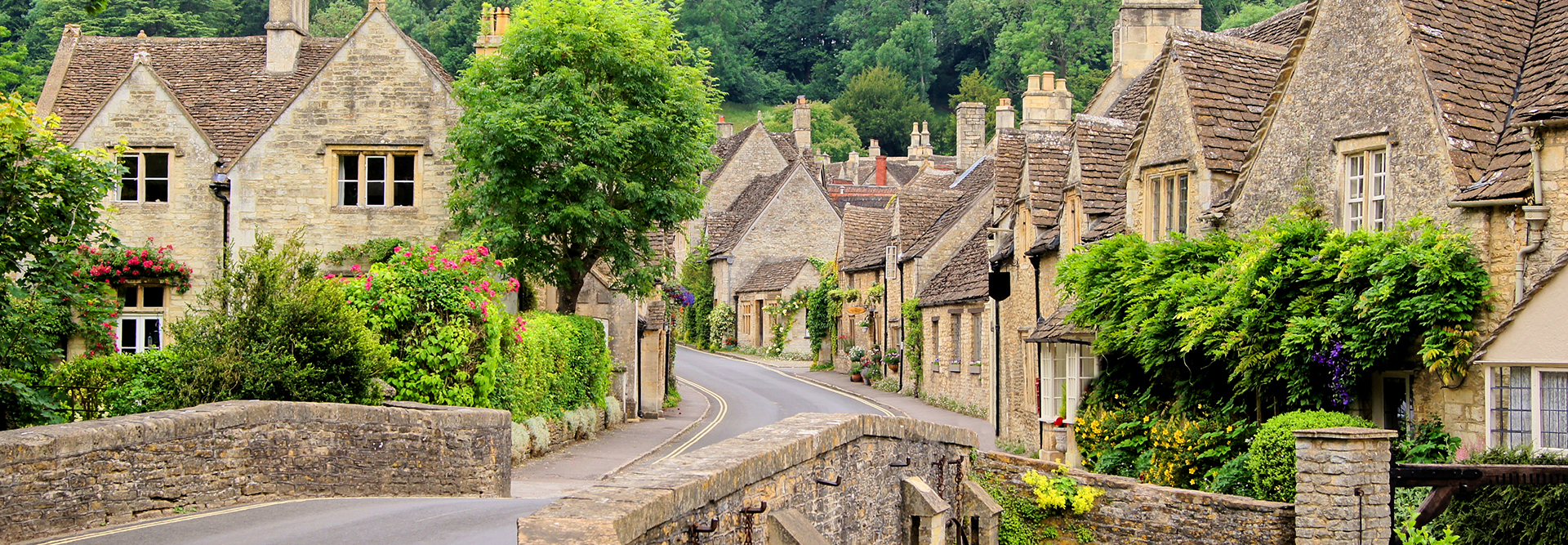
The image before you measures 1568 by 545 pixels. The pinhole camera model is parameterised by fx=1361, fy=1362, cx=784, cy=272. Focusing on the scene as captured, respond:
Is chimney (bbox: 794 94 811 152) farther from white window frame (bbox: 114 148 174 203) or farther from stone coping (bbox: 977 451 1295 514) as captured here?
stone coping (bbox: 977 451 1295 514)

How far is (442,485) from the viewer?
16297 millimetres

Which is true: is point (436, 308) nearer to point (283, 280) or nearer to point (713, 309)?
point (283, 280)

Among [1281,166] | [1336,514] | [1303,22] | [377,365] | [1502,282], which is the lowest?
[1336,514]

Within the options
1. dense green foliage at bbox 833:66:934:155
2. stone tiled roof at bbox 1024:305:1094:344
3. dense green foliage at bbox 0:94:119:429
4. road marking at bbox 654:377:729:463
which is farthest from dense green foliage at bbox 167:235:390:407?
dense green foliage at bbox 833:66:934:155

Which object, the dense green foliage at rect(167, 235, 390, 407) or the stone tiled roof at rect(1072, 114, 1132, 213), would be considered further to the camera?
the stone tiled roof at rect(1072, 114, 1132, 213)

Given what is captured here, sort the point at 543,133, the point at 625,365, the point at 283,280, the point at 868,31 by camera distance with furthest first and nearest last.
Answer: the point at 868,31 < the point at 625,365 < the point at 543,133 < the point at 283,280

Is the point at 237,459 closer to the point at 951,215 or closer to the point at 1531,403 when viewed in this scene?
the point at 1531,403

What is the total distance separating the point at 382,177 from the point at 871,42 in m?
84.9

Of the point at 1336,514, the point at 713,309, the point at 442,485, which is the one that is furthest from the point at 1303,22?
the point at 713,309

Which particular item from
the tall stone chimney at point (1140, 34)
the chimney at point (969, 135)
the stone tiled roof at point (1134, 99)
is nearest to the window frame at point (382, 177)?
the stone tiled roof at point (1134, 99)

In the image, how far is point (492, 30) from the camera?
32625 mm

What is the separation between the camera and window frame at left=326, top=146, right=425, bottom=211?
27.9m

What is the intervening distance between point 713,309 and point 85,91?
32683 millimetres

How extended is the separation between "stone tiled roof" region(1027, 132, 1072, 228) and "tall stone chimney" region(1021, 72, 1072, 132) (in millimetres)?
5269
